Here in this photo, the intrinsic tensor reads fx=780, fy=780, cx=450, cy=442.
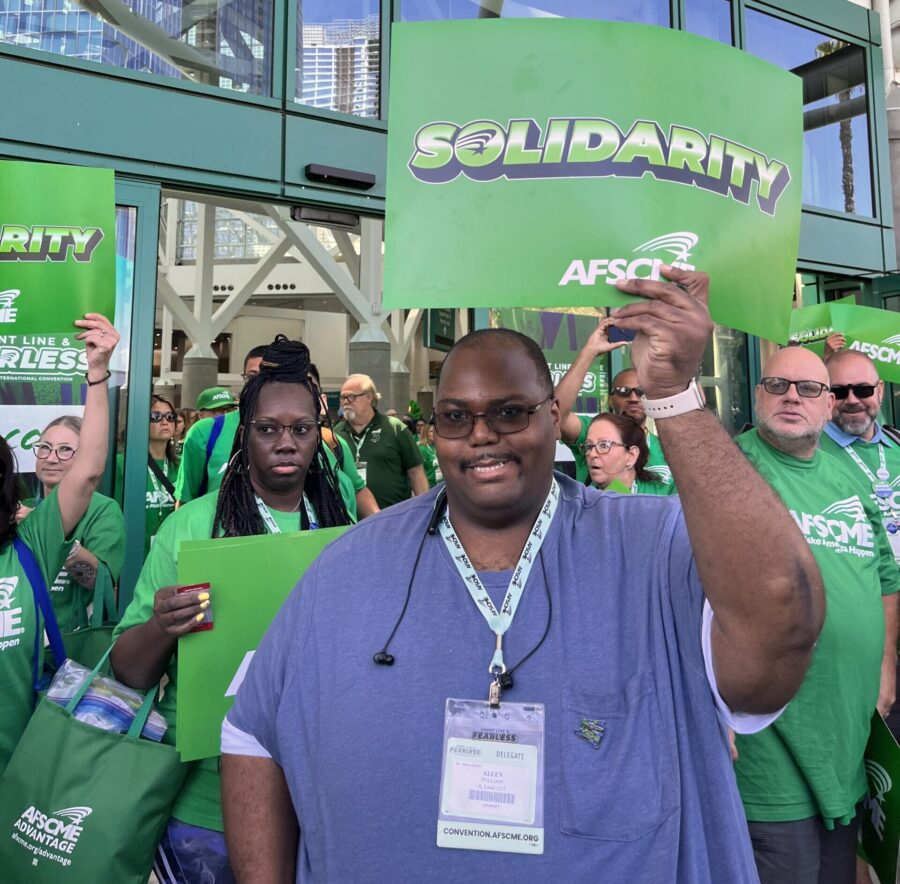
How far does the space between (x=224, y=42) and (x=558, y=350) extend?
3206 millimetres

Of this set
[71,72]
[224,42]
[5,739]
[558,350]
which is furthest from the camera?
[558,350]

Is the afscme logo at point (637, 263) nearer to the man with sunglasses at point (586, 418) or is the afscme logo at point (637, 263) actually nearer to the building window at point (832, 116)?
the man with sunglasses at point (586, 418)

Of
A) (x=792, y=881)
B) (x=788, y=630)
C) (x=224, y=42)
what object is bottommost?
(x=792, y=881)

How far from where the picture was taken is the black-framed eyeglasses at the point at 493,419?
1471 millimetres

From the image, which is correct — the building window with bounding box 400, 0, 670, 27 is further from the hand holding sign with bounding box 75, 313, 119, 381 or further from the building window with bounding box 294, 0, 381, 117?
the hand holding sign with bounding box 75, 313, 119, 381

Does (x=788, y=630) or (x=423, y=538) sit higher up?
(x=423, y=538)

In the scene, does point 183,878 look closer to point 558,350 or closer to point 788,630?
point 788,630

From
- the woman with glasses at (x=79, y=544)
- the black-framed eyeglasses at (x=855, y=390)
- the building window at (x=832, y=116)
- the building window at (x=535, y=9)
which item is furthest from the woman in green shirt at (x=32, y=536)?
the building window at (x=832, y=116)

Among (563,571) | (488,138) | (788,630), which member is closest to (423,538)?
(563,571)

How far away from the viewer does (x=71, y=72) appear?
4430 mm

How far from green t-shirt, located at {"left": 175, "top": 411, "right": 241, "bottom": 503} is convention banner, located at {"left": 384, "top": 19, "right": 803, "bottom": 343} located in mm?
2370

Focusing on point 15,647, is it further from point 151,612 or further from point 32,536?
point 151,612

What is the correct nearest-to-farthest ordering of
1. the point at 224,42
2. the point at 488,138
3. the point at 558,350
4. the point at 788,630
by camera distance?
the point at 788,630 → the point at 488,138 → the point at 224,42 → the point at 558,350

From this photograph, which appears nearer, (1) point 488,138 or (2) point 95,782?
(1) point 488,138
